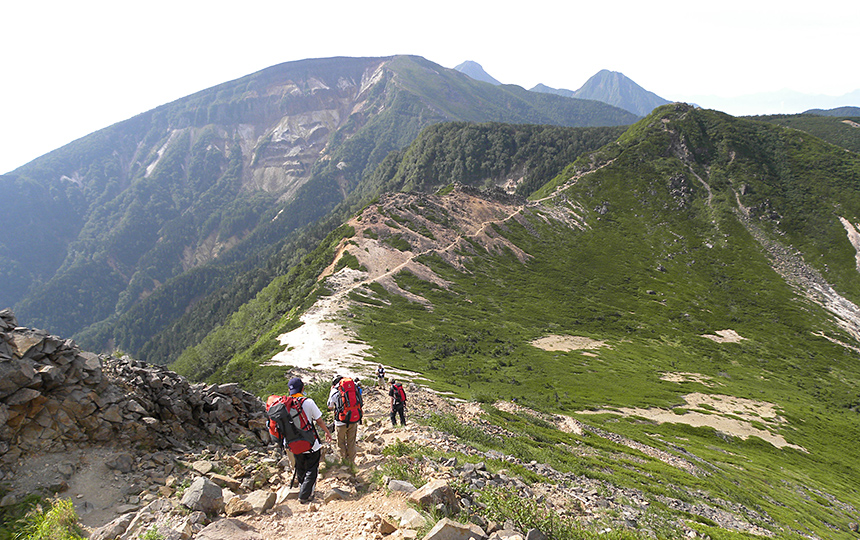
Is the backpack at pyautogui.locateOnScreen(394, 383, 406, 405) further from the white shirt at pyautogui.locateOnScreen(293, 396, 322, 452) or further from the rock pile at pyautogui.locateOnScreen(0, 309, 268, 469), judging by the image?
the white shirt at pyautogui.locateOnScreen(293, 396, 322, 452)

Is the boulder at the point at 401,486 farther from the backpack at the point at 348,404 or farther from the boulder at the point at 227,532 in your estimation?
the boulder at the point at 227,532

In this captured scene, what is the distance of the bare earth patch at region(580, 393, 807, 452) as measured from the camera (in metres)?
50.2

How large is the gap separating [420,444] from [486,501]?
736cm

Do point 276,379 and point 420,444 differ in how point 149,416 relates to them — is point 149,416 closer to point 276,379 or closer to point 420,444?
point 420,444

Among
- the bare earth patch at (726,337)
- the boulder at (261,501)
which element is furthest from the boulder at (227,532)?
the bare earth patch at (726,337)

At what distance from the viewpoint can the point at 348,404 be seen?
603 inches

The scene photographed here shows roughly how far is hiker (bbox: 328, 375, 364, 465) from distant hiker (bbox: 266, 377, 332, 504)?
88.4 inches

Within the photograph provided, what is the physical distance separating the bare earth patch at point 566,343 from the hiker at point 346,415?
64.1m

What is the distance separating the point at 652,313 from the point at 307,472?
385ft

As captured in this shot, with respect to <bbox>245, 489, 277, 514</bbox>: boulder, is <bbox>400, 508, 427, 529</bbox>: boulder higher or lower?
higher

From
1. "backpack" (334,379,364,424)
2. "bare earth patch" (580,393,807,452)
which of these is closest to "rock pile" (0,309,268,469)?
"backpack" (334,379,364,424)

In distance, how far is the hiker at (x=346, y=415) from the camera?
598 inches

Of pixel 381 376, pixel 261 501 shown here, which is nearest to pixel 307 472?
pixel 261 501

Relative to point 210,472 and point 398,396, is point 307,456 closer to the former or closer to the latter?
point 210,472
